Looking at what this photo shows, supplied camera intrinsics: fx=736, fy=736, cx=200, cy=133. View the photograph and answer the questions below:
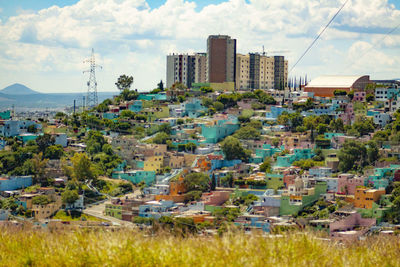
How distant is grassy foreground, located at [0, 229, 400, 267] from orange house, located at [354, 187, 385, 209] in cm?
954

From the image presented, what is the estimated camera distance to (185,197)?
15953 mm

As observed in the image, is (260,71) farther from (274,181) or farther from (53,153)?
(274,181)

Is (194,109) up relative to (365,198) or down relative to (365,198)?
up

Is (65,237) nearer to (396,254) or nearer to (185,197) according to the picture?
(396,254)

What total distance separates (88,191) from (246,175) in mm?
3711

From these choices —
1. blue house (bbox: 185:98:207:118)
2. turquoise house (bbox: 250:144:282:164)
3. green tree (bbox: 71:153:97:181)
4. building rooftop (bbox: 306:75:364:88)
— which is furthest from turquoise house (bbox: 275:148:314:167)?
building rooftop (bbox: 306:75:364:88)

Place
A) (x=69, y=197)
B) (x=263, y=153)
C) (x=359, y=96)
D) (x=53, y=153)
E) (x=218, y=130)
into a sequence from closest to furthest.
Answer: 1. (x=69, y=197)
2. (x=263, y=153)
3. (x=53, y=153)
4. (x=218, y=130)
5. (x=359, y=96)

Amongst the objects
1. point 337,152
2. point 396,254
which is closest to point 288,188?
point 337,152

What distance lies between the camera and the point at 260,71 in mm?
31438

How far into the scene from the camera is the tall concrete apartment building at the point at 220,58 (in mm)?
29812

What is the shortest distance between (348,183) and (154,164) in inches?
206

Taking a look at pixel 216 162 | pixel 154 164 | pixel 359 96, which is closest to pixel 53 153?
pixel 154 164

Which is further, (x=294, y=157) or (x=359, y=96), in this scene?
(x=359, y=96)

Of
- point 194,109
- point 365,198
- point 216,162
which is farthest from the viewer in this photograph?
point 194,109
